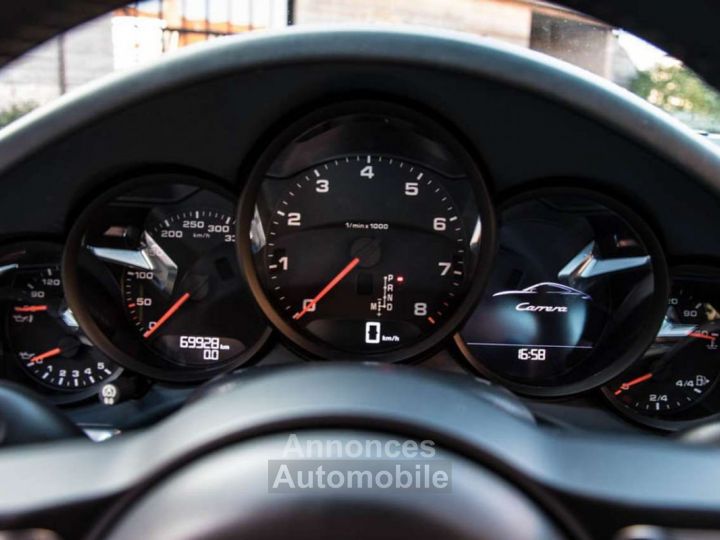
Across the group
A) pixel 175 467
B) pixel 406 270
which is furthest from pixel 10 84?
pixel 175 467

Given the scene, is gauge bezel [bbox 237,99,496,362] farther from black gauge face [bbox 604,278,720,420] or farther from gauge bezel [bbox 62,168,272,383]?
black gauge face [bbox 604,278,720,420]

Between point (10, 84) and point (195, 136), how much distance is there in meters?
0.91

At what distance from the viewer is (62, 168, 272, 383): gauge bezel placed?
72.7 inches

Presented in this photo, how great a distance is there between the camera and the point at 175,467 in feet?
3.13

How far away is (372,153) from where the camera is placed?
6.29ft

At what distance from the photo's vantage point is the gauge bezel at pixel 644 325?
179 cm

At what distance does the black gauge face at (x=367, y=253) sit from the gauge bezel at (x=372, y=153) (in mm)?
42

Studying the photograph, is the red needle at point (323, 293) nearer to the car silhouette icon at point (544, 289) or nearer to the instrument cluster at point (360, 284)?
the instrument cluster at point (360, 284)

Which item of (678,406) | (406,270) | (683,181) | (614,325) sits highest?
(683,181)

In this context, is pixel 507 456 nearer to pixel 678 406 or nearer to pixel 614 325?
pixel 614 325
